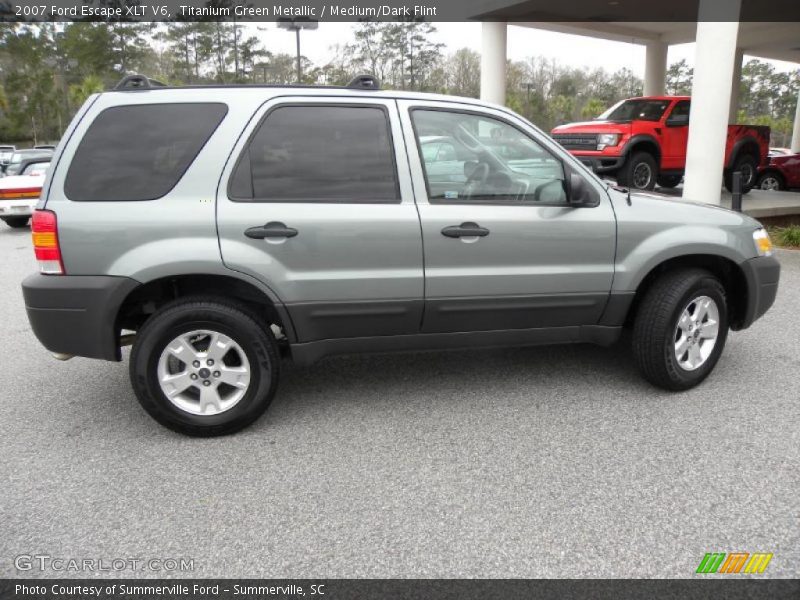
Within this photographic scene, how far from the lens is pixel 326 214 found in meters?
3.34

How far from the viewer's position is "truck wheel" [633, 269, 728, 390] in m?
3.80

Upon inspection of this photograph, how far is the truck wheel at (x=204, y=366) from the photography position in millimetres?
3277

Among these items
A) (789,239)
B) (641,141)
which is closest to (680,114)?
Answer: (641,141)

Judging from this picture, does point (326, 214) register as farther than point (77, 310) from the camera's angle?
Yes

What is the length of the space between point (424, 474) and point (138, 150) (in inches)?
87.5

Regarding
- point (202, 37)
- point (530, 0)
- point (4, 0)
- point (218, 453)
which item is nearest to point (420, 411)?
point (218, 453)

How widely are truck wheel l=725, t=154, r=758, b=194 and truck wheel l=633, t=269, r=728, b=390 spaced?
11886 mm

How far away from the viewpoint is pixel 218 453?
3.28m

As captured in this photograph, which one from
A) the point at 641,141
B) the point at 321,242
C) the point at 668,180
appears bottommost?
the point at 668,180

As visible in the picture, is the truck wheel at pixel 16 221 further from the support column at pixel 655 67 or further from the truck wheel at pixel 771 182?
the support column at pixel 655 67

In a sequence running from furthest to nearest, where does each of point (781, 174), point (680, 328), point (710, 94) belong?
point (781, 174)
point (710, 94)
point (680, 328)

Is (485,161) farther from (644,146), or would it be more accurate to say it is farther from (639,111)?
(639,111)

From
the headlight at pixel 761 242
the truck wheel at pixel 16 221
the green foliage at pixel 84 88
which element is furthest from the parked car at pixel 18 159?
the green foliage at pixel 84 88

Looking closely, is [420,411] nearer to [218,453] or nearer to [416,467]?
[416,467]
